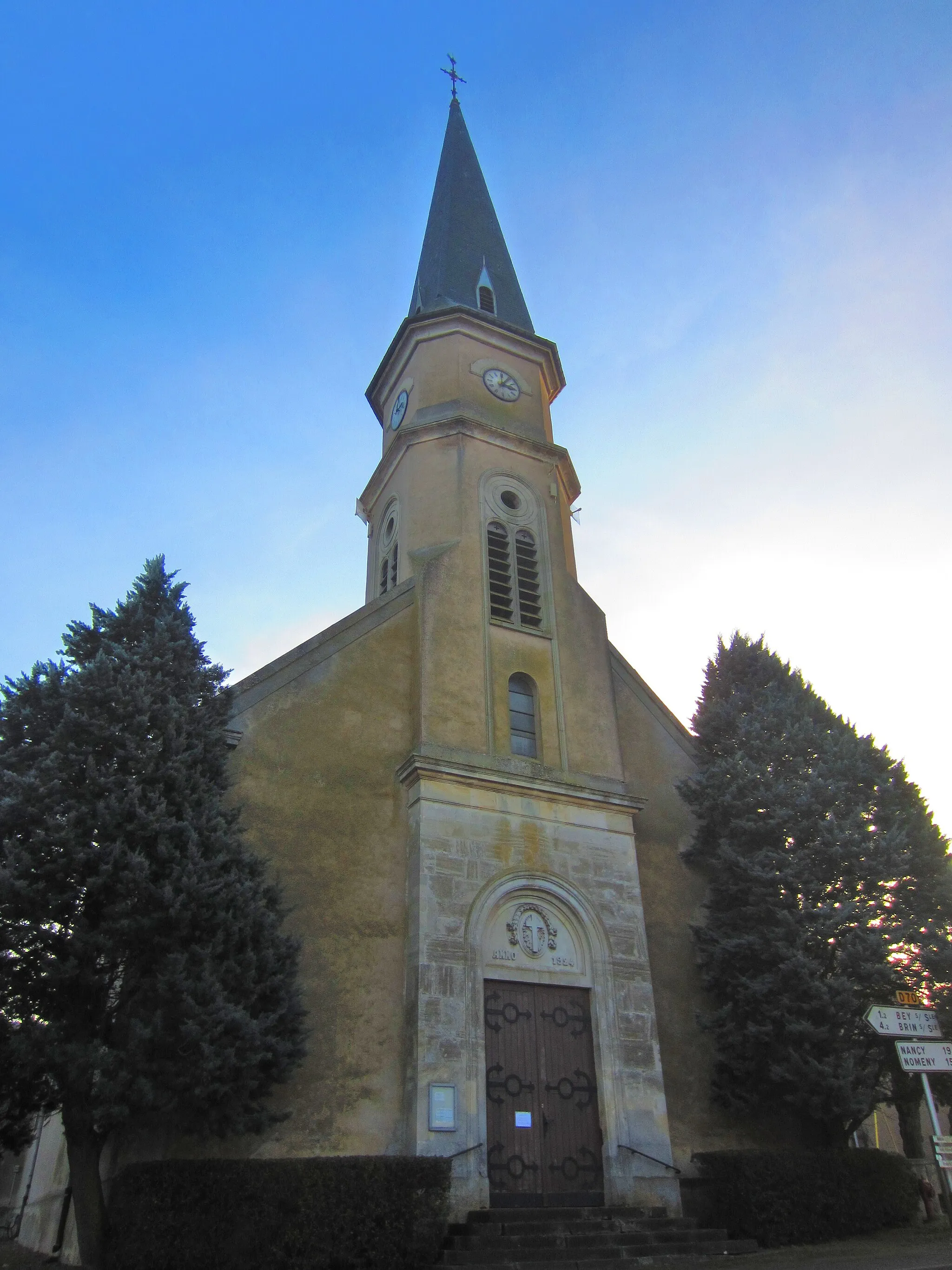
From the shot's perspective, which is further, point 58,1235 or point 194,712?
point 58,1235

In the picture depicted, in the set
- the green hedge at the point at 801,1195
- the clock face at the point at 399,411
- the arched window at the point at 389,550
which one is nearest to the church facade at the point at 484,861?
the arched window at the point at 389,550

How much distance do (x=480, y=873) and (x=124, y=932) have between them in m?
5.56

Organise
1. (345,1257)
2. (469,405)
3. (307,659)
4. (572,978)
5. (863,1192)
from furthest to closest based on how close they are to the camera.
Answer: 1. (469,405)
2. (307,659)
3. (572,978)
4. (863,1192)
5. (345,1257)

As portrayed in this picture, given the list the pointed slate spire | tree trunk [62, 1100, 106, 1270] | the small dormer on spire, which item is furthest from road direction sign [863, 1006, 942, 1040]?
the small dormer on spire

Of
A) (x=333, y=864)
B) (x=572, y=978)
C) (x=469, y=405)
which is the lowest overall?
(x=572, y=978)

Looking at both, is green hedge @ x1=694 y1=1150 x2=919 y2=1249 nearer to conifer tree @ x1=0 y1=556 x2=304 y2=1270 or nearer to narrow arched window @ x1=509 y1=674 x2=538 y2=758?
conifer tree @ x1=0 y1=556 x2=304 y2=1270

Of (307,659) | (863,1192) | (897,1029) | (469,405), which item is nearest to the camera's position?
(897,1029)

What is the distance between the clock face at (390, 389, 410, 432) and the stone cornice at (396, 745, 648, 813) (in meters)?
9.49

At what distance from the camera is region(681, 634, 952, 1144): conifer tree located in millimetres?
13570

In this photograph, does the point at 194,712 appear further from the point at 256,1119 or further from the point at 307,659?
the point at 256,1119

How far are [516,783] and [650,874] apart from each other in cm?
318

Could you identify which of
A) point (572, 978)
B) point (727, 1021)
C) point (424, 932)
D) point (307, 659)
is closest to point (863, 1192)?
point (727, 1021)

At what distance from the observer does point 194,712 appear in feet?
40.2

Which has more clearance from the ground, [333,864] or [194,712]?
[194,712]
